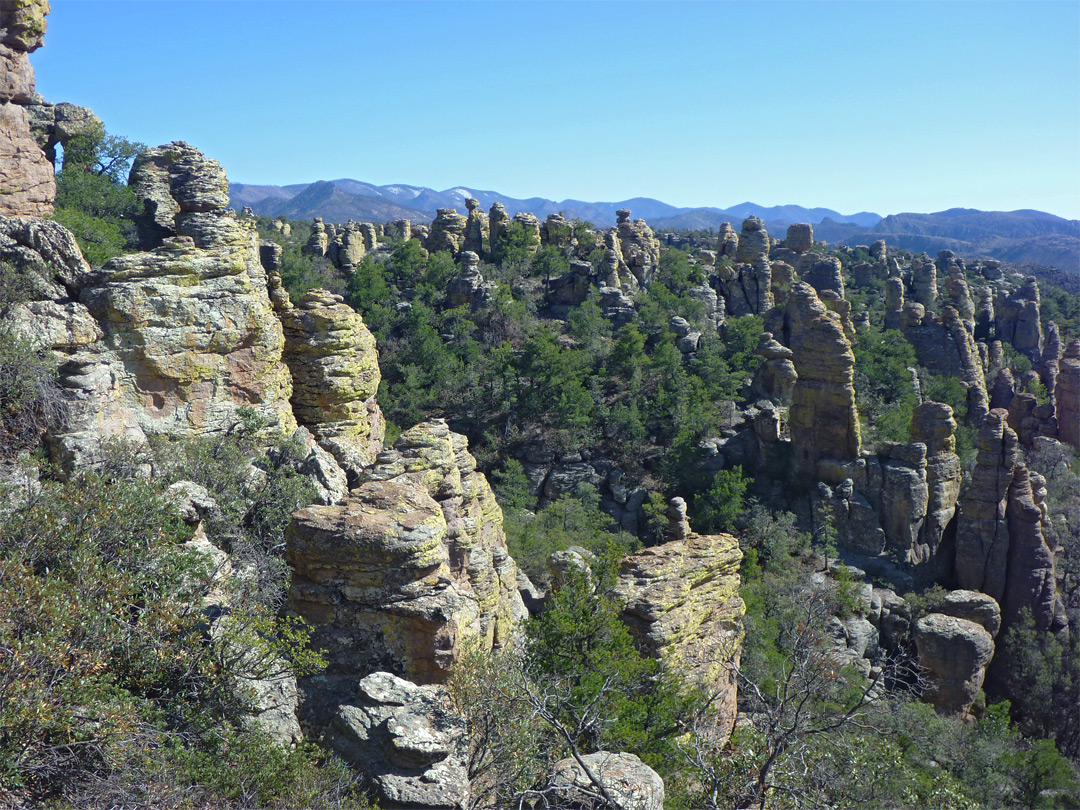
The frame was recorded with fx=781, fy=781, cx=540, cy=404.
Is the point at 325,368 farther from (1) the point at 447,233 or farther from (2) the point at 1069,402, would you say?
(2) the point at 1069,402

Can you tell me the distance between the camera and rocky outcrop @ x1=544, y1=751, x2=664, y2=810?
8414 millimetres

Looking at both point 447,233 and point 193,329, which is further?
point 447,233

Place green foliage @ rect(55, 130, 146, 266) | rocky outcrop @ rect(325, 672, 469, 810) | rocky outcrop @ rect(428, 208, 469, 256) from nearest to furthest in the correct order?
rocky outcrop @ rect(325, 672, 469, 810), green foliage @ rect(55, 130, 146, 266), rocky outcrop @ rect(428, 208, 469, 256)

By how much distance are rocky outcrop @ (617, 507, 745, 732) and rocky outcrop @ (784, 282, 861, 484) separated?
19069mm

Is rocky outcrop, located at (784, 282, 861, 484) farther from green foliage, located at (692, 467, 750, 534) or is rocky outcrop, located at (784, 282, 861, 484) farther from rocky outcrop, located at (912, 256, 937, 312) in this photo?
rocky outcrop, located at (912, 256, 937, 312)

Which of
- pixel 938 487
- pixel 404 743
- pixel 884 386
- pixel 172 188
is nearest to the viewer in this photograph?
pixel 404 743

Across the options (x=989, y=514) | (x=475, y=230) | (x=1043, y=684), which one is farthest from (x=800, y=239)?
(x=1043, y=684)

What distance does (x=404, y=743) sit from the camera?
8.47 m

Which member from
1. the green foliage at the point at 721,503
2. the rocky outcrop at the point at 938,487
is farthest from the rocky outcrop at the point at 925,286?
the green foliage at the point at 721,503

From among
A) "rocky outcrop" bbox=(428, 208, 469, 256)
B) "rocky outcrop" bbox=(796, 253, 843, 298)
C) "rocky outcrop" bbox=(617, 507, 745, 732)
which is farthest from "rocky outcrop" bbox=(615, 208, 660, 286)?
"rocky outcrop" bbox=(617, 507, 745, 732)

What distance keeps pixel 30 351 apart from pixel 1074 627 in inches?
1390

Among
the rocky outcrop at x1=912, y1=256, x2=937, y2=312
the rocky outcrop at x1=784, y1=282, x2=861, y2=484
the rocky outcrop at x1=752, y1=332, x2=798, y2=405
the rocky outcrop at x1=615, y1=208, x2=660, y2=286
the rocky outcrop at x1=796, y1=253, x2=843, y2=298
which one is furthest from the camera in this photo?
the rocky outcrop at x1=912, y1=256, x2=937, y2=312

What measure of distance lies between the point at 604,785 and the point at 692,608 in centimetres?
658

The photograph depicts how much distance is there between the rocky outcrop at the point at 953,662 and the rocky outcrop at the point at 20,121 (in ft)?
97.6
